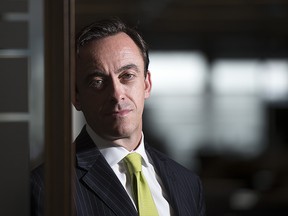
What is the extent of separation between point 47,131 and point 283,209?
2666 mm

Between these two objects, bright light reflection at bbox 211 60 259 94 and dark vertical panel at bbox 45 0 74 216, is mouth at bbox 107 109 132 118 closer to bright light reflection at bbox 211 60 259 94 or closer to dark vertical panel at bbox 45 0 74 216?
dark vertical panel at bbox 45 0 74 216

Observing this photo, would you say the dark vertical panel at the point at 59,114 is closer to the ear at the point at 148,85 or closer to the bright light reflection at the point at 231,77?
the ear at the point at 148,85

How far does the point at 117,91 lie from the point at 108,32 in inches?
4.7

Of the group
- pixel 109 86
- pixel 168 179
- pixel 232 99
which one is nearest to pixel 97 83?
pixel 109 86

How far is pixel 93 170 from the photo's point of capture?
115 centimetres

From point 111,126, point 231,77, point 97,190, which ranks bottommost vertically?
point 97,190

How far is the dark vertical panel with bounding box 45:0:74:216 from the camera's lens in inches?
44.2

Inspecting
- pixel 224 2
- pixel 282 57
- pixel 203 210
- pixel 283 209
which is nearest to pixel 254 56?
pixel 282 57

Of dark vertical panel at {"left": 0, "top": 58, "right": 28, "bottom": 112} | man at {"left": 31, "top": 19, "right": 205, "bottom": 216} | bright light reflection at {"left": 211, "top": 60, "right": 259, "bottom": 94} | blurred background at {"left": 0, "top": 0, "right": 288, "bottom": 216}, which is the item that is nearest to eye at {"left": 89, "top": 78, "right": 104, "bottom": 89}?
man at {"left": 31, "top": 19, "right": 205, "bottom": 216}

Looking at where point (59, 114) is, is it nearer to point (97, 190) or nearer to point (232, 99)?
point (97, 190)

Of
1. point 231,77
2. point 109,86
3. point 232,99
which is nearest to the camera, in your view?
point 109,86

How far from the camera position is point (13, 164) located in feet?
3.76

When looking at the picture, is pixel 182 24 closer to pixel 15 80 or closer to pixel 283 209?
pixel 283 209

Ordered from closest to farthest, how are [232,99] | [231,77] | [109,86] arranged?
[109,86] < [231,77] < [232,99]
